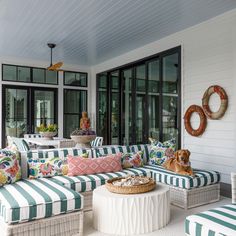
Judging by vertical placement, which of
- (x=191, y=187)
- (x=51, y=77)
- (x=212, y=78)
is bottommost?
(x=191, y=187)

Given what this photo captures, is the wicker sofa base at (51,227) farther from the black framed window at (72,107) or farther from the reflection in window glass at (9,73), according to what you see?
the black framed window at (72,107)

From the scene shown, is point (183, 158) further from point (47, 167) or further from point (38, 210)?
point (38, 210)

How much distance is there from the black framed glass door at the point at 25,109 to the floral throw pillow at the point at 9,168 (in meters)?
4.88

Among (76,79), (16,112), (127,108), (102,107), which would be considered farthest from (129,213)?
(76,79)

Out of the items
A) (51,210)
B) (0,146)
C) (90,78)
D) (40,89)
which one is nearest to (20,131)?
(0,146)

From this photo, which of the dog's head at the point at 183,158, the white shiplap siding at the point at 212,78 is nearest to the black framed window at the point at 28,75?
the white shiplap siding at the point at 212,78

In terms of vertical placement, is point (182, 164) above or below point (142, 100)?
below

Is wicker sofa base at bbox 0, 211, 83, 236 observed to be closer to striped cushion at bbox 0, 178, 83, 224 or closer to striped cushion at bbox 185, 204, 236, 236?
striped cushion at bbox 0, 178, 83, 224

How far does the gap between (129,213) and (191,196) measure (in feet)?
4.07

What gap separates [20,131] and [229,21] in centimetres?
632

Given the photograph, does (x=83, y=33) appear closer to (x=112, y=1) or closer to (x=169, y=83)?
(x=112, y=1)

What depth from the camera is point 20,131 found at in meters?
7.96

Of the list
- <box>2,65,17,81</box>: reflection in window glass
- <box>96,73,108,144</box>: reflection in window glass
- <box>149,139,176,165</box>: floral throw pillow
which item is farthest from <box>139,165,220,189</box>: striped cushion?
<box>2,65,17,81</box>: reflection in window glass

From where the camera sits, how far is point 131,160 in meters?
4.18
